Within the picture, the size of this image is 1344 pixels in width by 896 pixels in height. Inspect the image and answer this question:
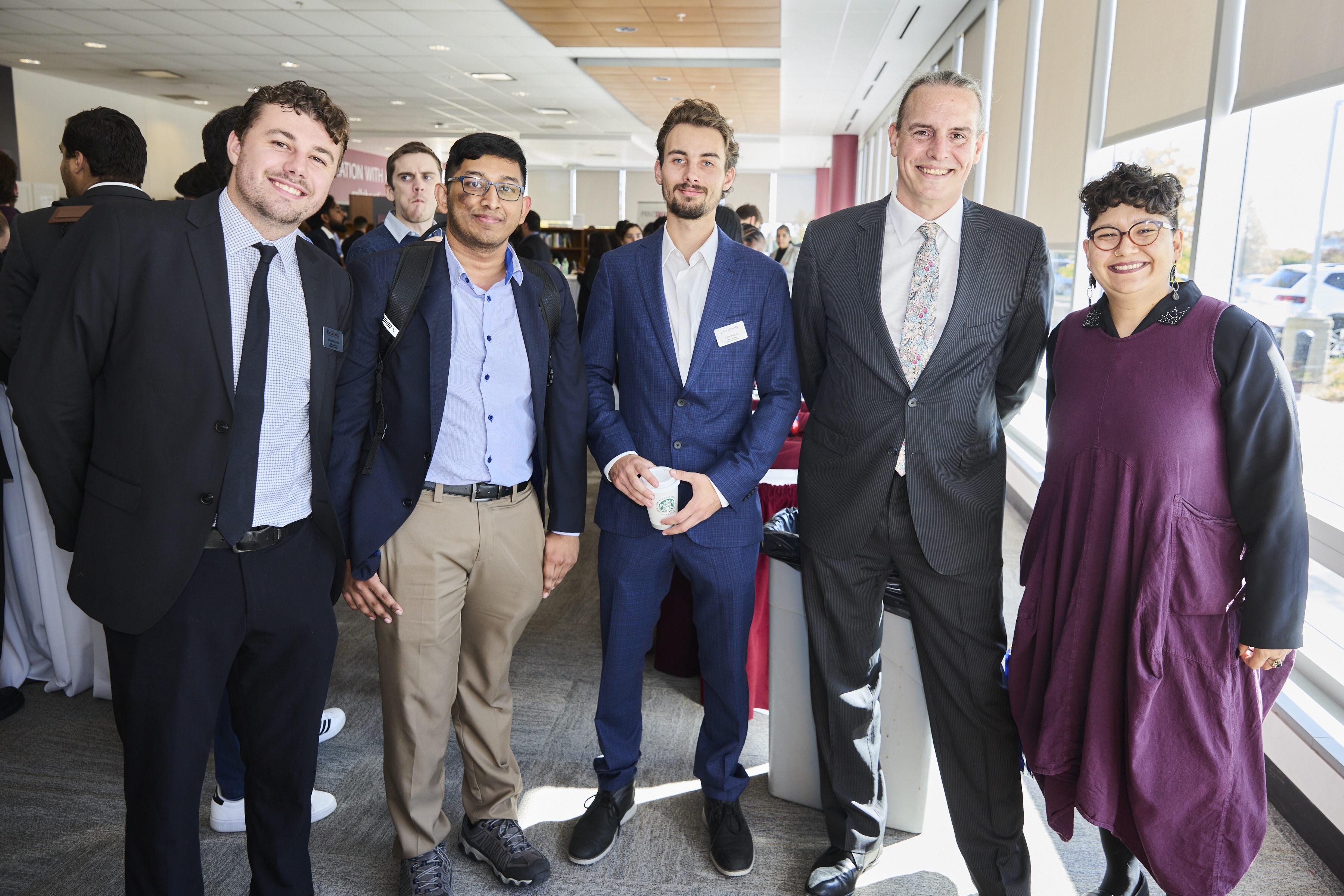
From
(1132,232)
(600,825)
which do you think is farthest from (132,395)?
(1132,232)

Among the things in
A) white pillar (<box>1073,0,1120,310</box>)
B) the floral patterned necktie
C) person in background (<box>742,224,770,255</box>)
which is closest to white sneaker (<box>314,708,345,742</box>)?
the floral patterned necktie

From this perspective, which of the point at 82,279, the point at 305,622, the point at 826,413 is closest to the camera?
the point at 82,279

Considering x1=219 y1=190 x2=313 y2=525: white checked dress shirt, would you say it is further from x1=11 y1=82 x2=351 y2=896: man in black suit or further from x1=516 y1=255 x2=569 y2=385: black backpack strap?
x1=516 y1=255 x2=569 y2=385: black backpack strap

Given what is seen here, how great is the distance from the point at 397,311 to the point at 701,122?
87 cm

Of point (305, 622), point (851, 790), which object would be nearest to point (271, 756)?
point (305, 622)

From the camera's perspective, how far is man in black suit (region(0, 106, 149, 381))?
7.55 feet

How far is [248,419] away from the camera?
1.57m

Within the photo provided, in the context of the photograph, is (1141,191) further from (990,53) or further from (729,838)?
(990,53)

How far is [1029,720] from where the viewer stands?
6.07 ft

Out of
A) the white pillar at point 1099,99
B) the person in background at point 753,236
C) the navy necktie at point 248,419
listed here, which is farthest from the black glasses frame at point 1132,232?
the person in background at point 753,236

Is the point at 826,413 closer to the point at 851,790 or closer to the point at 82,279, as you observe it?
the point at 851,790

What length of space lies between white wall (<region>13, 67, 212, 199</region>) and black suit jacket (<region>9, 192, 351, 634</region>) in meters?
10.9

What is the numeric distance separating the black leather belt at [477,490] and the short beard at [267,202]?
64 centimetres

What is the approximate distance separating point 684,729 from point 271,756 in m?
1.44
